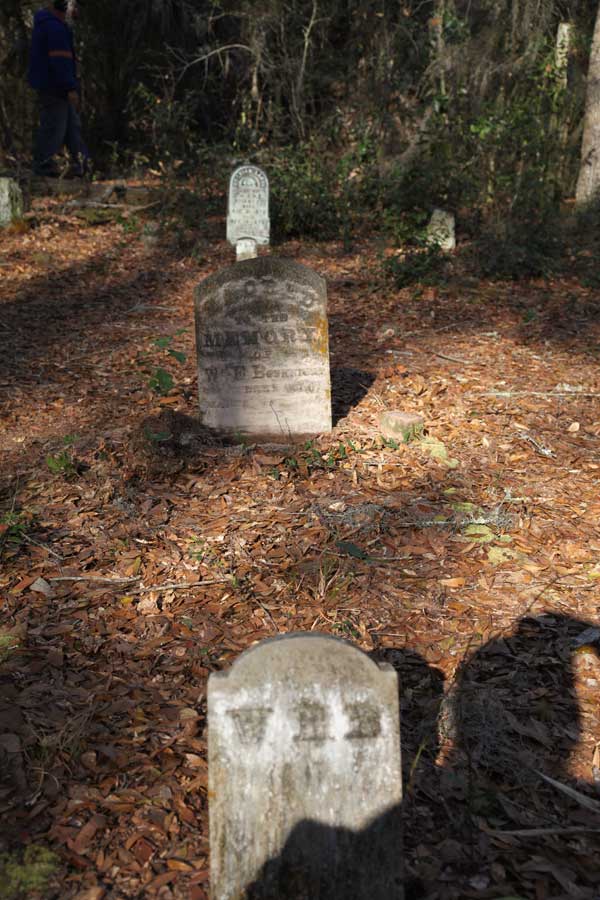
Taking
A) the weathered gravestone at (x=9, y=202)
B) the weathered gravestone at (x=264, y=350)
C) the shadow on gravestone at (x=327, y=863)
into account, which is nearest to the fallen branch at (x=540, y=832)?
the shadow on gravestone at (x=327, y=863)

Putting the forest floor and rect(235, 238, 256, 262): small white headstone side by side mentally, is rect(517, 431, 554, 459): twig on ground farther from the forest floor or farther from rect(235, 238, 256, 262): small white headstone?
rect(235, 238, 256, 262): small white headstone

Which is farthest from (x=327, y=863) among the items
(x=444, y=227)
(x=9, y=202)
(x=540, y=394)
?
(x=9, y=202)

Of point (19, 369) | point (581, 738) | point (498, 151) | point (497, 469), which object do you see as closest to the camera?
point (581, 738)

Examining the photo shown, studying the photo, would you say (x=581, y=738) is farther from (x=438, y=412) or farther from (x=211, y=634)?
(x=438, y=412)

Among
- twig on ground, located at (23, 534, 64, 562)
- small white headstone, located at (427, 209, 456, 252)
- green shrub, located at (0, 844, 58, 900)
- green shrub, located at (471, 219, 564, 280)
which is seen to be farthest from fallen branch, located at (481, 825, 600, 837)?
small white headstone, located at (427, 209, 456, 252)

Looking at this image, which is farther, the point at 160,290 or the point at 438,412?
the point at 160,290

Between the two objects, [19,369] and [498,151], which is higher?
[498,151]

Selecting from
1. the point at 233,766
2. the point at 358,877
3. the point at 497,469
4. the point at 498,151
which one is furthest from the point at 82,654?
the point at 498,151

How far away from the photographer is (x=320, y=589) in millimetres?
3834

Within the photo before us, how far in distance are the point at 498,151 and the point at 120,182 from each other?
6.75 m

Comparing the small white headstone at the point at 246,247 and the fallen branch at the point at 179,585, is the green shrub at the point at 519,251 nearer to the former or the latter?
the small white headstone at the point at 246,247

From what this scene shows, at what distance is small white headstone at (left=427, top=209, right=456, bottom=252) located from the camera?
1026 cm

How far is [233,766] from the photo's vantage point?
2219 millimetres

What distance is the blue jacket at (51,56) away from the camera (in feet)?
37.0
